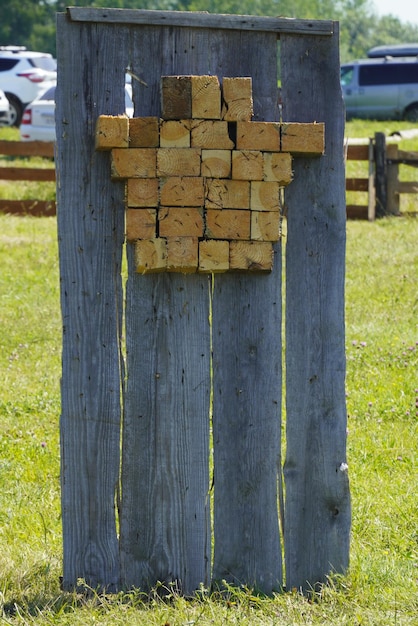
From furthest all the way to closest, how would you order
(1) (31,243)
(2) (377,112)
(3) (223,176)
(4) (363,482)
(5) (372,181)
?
(2) (377,112), (5) (372,181), (1) (31,243), (4) (363,482), (3) (223,176)

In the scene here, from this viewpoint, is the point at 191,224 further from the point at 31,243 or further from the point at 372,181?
the point at 372,181

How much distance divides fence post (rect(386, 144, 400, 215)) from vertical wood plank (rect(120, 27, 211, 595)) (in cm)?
1120

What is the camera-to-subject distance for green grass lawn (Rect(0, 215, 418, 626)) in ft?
12.0

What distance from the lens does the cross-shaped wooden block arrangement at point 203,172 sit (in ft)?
11.7

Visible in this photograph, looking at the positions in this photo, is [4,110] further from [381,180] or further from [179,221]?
[179,221]

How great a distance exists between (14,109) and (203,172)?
22370mm

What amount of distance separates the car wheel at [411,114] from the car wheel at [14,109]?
36.1 feet

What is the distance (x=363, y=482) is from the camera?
503 centimetres

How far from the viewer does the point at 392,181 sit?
14.5 metres

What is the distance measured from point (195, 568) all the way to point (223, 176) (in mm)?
1458

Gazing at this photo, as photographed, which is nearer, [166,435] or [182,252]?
[182,252]

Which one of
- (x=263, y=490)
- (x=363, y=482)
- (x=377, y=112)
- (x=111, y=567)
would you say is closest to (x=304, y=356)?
(x=263, y=490)

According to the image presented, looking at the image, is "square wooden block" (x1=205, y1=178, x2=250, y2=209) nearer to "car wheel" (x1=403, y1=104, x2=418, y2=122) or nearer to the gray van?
the gray van

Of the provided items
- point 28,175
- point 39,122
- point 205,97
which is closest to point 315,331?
point 205,97
